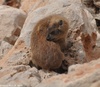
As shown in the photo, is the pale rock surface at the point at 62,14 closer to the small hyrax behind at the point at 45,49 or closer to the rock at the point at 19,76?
the small hyrax behind at the point at 45,49

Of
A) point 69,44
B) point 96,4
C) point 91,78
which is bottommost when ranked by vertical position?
point 96,4

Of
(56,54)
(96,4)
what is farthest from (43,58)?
(96,4)

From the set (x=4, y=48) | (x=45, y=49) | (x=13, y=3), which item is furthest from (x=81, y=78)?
(x=13, y=3)

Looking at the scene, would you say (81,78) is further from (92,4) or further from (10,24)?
(92,4)

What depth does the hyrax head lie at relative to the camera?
964 centimetres

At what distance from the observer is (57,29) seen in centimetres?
1002

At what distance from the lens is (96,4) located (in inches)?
624

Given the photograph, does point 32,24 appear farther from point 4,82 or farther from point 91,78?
point 91,78

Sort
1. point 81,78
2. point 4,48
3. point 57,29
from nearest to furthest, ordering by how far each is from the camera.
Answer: point 81,78, point 57,29, point 4,48

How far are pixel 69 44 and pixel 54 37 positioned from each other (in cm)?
39

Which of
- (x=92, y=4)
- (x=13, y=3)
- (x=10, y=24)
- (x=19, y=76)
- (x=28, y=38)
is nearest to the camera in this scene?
(x=19, y=76)

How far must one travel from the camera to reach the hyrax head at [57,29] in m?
9.64

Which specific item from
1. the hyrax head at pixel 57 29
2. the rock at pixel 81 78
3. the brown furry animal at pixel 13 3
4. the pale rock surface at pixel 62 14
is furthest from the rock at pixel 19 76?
the brown furry animal at pixel 13 3

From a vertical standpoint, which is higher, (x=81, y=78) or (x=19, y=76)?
(x=81, y=78)
